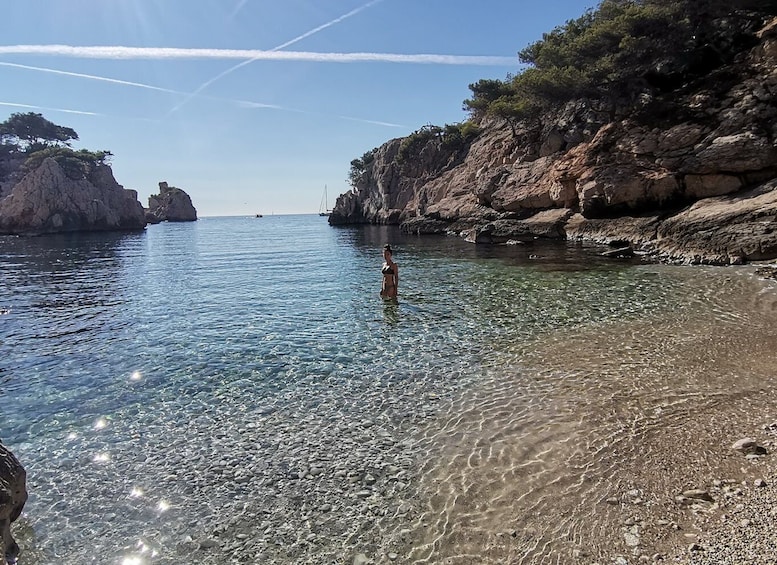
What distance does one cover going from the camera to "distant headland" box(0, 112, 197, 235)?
71.7 metres

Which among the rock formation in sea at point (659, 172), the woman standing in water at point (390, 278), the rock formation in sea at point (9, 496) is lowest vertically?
the rock formation in sea at point (9, 496)

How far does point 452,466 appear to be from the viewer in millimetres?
6176

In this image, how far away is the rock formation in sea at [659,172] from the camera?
23172 millimetres

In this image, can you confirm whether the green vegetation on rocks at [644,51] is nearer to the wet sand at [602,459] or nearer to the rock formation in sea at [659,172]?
the rock formation in sea at [659,172]

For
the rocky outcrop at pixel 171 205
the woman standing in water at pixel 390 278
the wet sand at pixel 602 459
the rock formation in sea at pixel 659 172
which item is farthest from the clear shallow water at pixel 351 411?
the rocky outcrop at pixel 171 205

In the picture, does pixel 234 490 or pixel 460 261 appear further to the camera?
pixel 460 261

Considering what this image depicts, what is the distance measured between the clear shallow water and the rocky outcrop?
147245 millimetres

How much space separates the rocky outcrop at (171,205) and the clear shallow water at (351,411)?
483 feet

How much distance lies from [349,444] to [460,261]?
21.5 meters

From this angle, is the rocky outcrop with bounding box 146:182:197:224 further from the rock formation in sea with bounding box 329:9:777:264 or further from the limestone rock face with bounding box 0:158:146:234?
the rock formation in sea with bounding box 329:9:777:264

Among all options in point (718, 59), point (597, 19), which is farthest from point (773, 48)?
point (597, 19)

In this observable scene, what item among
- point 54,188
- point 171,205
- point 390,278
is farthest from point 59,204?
point 390,278

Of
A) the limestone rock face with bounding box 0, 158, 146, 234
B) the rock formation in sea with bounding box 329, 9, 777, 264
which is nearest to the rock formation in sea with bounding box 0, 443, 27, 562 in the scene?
the rock formation in sea with bounding box 329, 9, 777, 264

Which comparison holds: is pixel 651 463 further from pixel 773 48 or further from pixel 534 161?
pixel 534 161
